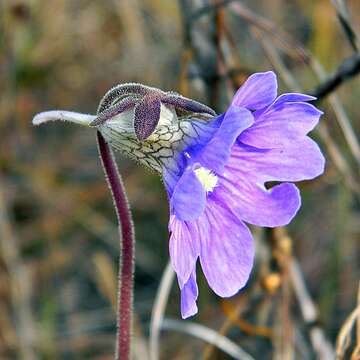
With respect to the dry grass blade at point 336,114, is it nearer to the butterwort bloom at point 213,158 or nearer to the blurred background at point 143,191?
the blurred background at point 143,191

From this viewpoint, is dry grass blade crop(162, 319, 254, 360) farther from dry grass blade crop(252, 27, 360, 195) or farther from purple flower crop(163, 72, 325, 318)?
purple flower crop(163, 72, 325, 318)

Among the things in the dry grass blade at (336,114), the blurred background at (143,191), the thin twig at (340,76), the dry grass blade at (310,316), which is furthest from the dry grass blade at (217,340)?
the thin twig at (340,76)

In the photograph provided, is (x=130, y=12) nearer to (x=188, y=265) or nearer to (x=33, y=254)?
(x=33, y=254)

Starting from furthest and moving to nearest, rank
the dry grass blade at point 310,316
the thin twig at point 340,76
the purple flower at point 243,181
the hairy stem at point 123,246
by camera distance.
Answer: the dry grass blade at point 310,316 → the thin twig at point 340,76 → the hairy stem at point 123,246 → the purple flower at point 243,181

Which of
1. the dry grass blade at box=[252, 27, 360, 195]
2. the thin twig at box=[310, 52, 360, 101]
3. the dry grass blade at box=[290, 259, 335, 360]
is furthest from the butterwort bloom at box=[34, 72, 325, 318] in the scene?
the dry grass blade at box=[290, 259, 335, 360]

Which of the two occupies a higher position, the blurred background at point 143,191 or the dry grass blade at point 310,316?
the blurred background at point 143,191
